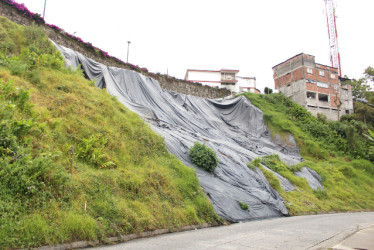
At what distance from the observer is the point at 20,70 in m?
9.09

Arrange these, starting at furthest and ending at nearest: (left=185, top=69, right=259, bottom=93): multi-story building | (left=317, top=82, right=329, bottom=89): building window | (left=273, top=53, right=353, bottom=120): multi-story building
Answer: (left=185, top=69, right=259, bottom=93): multi-story building, (left=317, top=82, right=329, bottom=89): building window, (left=273, top=53, right=353, bottom=120): multi-story building

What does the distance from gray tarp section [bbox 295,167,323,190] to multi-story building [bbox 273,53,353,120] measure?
48.5 ft

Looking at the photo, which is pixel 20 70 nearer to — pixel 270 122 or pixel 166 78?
pixel 166 78

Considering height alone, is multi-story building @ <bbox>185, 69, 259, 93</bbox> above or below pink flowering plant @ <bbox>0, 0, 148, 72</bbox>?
above

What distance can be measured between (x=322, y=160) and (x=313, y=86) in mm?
13286

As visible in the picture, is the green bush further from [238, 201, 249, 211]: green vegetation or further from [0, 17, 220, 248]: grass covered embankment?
[238, 201, 249, 211]: green vegetation

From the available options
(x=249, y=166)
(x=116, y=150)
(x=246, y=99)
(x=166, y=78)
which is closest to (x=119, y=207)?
(x=116, y=150)

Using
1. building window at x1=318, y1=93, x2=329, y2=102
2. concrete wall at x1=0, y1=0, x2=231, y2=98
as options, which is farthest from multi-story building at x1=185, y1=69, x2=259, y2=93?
concrete wall at x1=0, y1=0, x2=231, y2=98

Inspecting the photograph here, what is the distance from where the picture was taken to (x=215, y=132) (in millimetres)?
19375

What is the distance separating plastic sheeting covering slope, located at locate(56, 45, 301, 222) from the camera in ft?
33.8

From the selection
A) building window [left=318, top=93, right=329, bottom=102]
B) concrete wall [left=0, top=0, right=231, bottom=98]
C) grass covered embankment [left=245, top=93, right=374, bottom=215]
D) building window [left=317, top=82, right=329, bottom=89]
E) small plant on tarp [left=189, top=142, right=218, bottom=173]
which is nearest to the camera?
small plant on tarp [left=189, top=142, right=218, bottom=173]

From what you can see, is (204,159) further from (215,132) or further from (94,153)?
(215,132)

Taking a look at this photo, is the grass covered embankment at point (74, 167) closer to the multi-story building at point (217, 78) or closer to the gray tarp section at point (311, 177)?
the gray tarp section at point (311, 177)

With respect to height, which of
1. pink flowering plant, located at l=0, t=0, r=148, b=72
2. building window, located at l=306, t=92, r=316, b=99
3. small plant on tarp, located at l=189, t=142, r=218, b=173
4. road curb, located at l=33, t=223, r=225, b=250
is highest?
building window, located at l=306, t=92, r=316, b=99
